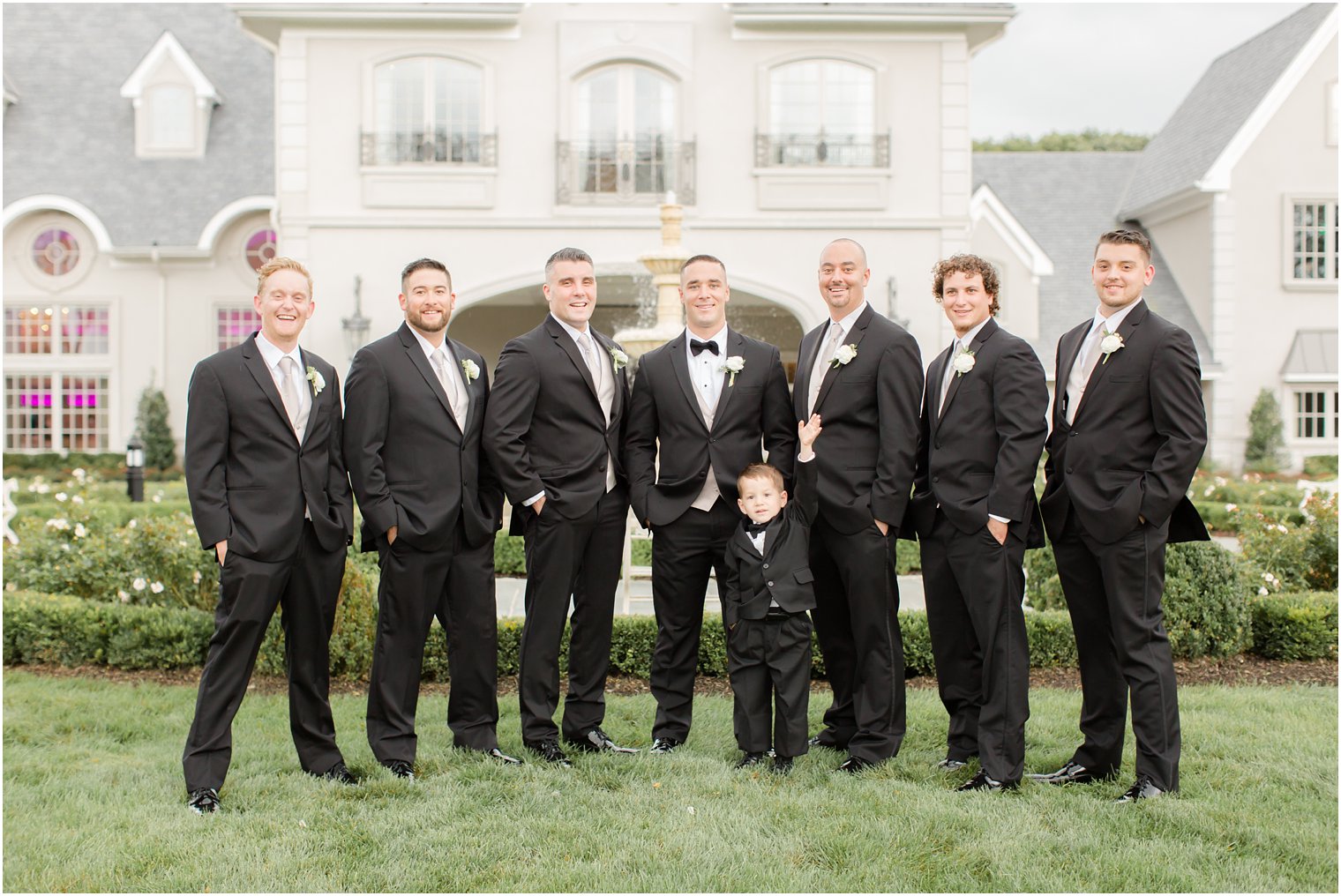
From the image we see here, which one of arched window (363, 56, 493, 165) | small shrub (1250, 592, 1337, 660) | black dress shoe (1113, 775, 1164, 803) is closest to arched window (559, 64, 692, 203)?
arched window (363, 56, 493, 165)

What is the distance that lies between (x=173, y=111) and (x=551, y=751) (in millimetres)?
21216

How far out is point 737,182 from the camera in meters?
16.9

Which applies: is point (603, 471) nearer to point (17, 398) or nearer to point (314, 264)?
point (314, 264)

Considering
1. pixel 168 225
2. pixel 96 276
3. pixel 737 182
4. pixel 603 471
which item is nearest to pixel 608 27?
pixel 737 182

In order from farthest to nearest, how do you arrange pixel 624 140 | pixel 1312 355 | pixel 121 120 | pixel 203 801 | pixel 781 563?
pixel 121 120 → pixel 1312 355 → pixel 624 140 → pixel 781 563 → pixel 203 801

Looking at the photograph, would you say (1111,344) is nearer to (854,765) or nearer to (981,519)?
(981,519)

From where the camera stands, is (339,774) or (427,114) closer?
(339,774)

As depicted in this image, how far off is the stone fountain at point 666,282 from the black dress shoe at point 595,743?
16.1 ft

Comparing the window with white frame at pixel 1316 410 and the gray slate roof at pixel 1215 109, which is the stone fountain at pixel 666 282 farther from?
the window with white frame at pixel 1316 410

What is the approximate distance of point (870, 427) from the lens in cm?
513

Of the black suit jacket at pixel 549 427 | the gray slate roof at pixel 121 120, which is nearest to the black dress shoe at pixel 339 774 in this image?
the black suit jacket at pixel 549 427

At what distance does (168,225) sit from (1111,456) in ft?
68.1

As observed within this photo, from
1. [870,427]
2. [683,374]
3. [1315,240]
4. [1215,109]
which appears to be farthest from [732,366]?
[1215,109]

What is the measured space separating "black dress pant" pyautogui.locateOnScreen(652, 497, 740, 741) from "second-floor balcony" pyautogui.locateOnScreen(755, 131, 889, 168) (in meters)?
12.6
